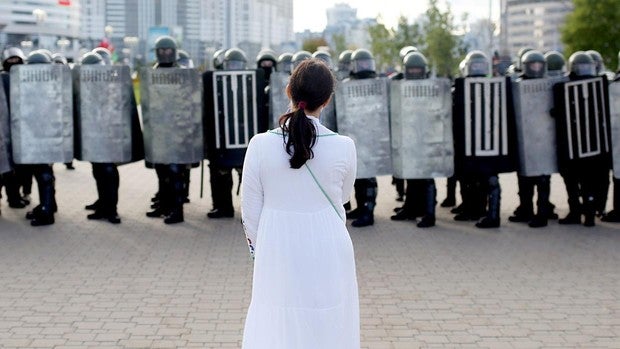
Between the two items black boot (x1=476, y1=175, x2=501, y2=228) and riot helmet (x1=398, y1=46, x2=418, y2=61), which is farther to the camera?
riot helmet (x1=398, y1=46, x2=418, y2=61)

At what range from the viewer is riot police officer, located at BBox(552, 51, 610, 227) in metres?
10.2

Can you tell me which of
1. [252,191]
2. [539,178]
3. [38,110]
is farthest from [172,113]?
[252,191]

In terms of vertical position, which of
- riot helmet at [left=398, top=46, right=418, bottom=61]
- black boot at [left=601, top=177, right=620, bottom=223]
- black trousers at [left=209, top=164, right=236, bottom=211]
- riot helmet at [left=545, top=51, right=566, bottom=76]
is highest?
riot helmet at [left=398, top=46, right=418, bottom=61]

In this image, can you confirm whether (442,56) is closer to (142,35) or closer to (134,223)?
(134,223)

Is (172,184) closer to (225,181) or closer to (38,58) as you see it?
(225,181)

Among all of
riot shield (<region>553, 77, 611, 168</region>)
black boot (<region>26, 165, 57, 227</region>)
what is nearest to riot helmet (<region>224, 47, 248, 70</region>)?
black boot (<region>26, 165, 57, 227</region>)

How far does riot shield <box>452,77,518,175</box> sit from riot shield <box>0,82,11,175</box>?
4957mm

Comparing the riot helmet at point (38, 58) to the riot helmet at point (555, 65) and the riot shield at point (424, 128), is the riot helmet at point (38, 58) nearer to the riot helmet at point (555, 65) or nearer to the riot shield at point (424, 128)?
the riot shield at point (424, 128)

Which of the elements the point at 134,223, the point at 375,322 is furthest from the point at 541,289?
the point at 134,223

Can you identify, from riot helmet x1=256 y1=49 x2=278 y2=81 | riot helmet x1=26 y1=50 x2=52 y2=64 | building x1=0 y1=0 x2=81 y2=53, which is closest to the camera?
riot helmet x1=26 y1=50 x2=52 y2=64

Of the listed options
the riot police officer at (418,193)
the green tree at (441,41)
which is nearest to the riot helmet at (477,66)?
the riot police officer at (418,193)

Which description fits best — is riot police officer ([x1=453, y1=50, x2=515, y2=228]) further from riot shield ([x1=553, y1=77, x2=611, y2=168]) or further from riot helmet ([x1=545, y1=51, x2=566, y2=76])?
riot helmet ([x1=545, y1=51, x2=566, y2=76])

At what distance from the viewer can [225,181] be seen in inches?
440

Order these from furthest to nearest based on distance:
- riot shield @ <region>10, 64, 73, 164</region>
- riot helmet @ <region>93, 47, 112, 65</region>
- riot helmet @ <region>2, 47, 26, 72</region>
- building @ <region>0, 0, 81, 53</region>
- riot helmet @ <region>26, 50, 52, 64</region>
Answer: building @ <region>0, 0, 81, 53</region> → riot helmet @ <region>93, 47, 112, 65</region> → riot helmet @ <region>2, 47, 26, 72</region> → riot helmet @ <region>26, 50, 52, 64</region> → riot shield @ <region>10, 64, 73, 164</region>
